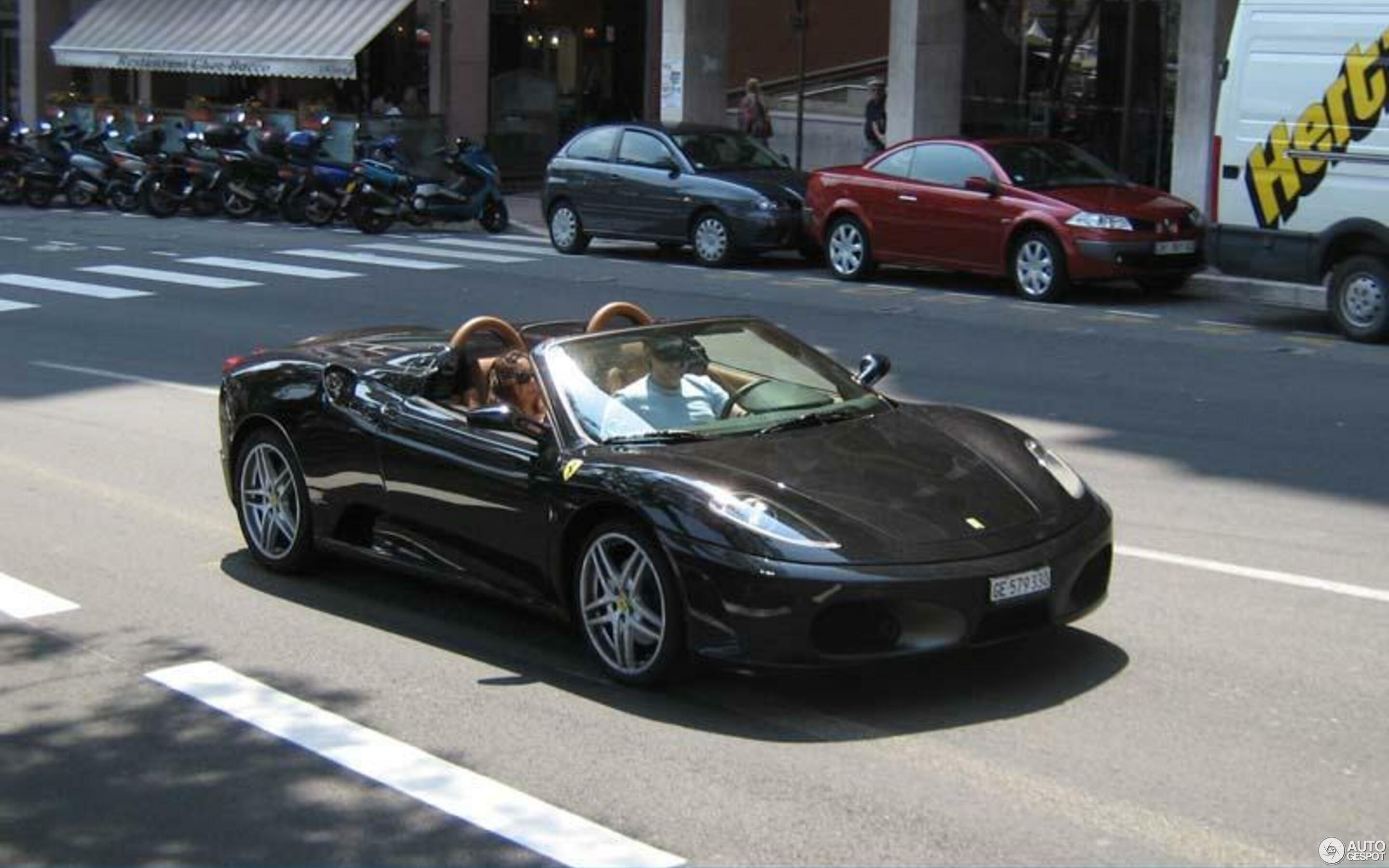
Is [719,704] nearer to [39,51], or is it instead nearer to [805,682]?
[805,682]

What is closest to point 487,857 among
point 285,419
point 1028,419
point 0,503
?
point 285,419

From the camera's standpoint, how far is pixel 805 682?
263 inches

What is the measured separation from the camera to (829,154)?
30094 millimetres

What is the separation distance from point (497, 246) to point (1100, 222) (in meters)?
9.09

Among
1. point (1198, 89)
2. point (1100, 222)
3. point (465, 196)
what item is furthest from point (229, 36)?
point (1100, 222)

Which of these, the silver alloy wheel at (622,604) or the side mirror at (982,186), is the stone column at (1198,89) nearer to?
the side mirror at (982,186)

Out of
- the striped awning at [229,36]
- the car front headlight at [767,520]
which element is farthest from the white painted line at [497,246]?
the car front headlight at [767,520]

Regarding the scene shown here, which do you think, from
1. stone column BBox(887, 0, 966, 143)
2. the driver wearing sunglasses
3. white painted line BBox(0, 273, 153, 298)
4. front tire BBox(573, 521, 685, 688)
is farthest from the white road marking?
front tire BBox(573, 521, 685, 688)

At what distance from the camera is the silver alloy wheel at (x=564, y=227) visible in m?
23.7

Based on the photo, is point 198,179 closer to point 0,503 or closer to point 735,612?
point 0,503

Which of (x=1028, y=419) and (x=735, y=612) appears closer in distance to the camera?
(x=735, y=612)

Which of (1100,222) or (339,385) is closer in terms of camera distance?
(339,385)

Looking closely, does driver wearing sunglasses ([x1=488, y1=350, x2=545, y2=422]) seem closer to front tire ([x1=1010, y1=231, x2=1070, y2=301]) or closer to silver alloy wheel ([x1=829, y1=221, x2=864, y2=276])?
front tire ([x1=1010, y1=231, x2=1070, y2=301])

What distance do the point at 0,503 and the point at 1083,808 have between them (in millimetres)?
→ 6553
